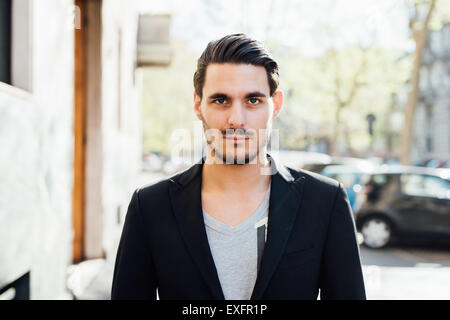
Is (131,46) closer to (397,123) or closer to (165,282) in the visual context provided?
(165,282)

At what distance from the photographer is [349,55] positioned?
78.9ft

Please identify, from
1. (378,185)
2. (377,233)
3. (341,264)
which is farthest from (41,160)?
(378,185)

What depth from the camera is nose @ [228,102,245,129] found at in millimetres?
1912

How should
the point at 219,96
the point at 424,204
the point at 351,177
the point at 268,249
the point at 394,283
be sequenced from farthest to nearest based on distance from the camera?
the point at 351,177 → the point at 424,204 → the point at 394,283 → the point at 219,96 → the point at 268,249

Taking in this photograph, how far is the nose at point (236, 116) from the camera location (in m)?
1.91

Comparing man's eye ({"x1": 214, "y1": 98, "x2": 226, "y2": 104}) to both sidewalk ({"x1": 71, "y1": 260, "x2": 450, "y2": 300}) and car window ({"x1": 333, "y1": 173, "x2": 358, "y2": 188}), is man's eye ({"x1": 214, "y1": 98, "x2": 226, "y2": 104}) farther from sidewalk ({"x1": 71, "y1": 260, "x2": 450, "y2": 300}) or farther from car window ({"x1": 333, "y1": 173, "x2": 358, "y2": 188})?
car window ({"x1": 333, "y1": 173, "x2": 358, "y2": 188})

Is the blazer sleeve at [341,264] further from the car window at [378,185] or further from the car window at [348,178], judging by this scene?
the car window at [348,178]

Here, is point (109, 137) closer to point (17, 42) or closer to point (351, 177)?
point (17, 42)

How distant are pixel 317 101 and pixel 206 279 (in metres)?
26.1

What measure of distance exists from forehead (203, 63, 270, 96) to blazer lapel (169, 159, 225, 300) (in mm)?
389

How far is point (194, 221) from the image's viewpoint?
192 cm

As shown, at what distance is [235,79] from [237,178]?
406 millimetres

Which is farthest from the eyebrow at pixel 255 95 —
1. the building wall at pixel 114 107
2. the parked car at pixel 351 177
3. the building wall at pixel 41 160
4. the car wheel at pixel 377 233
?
the parked car at pixel 351 177
